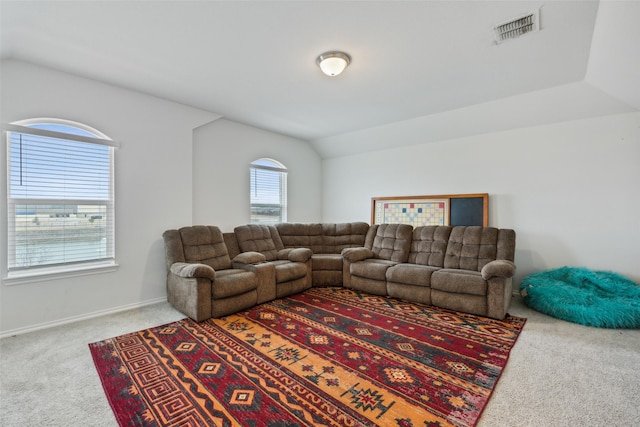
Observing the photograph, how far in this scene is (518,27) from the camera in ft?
7.54

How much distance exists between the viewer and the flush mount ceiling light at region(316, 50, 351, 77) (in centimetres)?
266

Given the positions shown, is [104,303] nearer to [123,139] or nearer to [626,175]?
[123,139]

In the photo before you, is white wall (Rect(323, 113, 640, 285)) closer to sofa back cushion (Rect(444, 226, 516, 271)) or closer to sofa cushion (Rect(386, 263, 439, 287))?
sofa back cushion (Rect(444, 226, 516, 271))

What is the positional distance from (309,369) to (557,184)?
4.05 metres

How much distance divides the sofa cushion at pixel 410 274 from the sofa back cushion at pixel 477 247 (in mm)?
406

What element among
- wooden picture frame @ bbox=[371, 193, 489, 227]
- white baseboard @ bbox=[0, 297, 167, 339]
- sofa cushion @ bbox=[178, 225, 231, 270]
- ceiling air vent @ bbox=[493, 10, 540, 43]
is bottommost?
white baseboard @ bbox=[0, 297, 167, 339]

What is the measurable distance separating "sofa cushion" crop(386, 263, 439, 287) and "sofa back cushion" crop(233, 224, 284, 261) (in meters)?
1.81

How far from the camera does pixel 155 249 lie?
12.3 feet

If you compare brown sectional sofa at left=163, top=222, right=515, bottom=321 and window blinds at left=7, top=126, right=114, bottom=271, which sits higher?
window blinds at left=7, top=126, right=114, bottom=271

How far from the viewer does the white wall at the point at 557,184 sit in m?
3.48

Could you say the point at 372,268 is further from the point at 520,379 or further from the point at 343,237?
the point at 520,379

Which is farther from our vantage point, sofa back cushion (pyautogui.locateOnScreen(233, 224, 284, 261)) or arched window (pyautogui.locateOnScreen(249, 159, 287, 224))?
arched window (pyautogui.locateOnScreen(249, 159, 287, 224))

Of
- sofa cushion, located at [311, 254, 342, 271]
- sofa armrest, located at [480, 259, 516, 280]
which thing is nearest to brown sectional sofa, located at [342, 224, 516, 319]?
sofa armrest, located at [480, 259, 516, 280]

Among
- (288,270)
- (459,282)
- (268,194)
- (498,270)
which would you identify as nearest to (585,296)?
(498,270)
